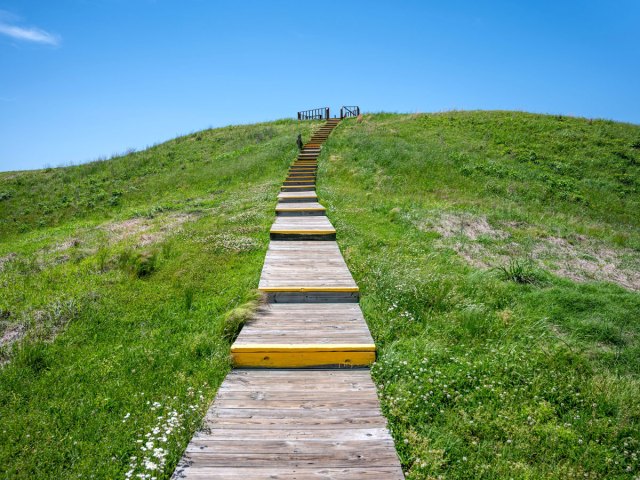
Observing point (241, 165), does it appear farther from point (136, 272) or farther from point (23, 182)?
point (23, 182)

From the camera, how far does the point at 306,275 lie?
638 cm

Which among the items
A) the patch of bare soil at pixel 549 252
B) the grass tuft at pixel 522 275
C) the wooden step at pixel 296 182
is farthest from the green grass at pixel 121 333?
the patch of bare soil at pixel 549 252

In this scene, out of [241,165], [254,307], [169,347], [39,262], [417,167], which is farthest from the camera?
[241,165]

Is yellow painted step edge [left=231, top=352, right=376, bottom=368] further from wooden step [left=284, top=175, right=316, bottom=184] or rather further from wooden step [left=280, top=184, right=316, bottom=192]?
wooden step [left=284, top=175, right=316, bottom=184]

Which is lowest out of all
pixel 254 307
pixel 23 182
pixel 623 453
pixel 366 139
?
pixel 623 453

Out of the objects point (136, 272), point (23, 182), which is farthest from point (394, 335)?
point (23, 182)

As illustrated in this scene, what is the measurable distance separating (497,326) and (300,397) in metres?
3.31

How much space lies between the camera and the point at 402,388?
400 cm

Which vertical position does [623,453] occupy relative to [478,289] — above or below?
below

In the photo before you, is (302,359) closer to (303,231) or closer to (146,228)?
(303,231)

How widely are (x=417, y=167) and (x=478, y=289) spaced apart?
12.5m

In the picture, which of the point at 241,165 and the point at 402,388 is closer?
the point at 402,388

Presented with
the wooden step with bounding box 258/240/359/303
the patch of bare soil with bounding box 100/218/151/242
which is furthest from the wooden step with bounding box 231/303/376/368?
the patch of bare soil with bounding box 100/218/151/242

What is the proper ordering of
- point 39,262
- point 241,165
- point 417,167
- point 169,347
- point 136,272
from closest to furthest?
point 169,347, point 136,272, point 39,262, point 417,167, point 241,165
